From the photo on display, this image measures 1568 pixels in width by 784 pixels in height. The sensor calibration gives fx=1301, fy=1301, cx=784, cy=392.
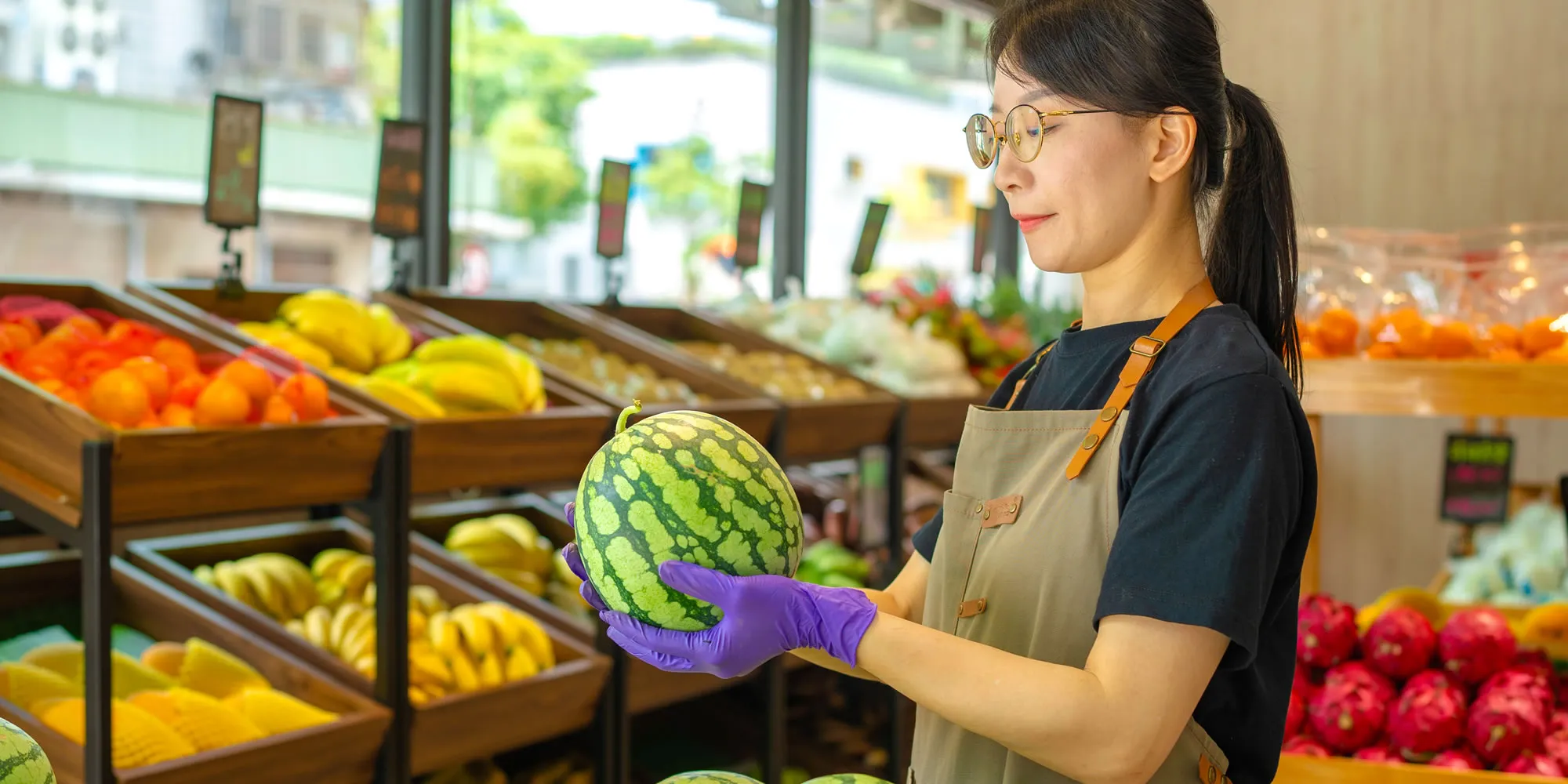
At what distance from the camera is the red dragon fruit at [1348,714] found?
2162 millimetres

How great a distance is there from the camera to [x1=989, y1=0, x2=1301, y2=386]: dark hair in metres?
1.23

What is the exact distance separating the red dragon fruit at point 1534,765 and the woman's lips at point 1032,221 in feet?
4.64

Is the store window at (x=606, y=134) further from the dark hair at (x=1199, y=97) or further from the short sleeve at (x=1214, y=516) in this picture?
the short sleeve at (x=1214, y=516)

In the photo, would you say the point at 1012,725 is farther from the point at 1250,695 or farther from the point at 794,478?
the point at 794,478

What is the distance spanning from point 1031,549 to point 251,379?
1.39m

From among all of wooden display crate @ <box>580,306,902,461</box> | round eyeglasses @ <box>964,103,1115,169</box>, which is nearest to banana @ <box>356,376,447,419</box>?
wooden display crate @ <box>580,306,902,461</box>

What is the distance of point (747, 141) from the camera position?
4914 mm

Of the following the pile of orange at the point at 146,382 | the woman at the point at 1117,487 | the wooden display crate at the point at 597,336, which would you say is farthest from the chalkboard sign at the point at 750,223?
the woman at the point at 1117,487

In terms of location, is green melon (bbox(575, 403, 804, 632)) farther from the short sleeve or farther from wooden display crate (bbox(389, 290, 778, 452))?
wooden display crate (bbox(389, 290, 778, 452))

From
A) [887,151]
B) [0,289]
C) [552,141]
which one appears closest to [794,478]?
[552,141]

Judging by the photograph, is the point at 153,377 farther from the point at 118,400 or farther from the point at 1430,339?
the point at 1430,339

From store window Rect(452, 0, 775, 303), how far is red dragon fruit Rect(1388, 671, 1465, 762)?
104 inches

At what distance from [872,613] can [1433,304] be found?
5.96 feet

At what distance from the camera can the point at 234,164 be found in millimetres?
2744
